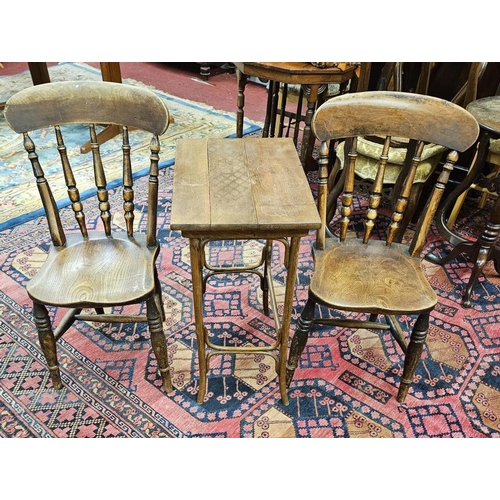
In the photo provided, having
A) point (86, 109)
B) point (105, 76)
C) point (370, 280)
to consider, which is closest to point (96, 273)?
point (86, 109)

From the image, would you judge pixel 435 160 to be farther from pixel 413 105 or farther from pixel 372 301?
pixel 372 301

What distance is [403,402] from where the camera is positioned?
1.81 metres

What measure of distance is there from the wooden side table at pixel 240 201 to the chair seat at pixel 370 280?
17cm

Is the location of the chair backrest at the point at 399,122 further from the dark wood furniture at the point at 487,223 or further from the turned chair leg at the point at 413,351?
the dark wood furniture at the point at 487,223

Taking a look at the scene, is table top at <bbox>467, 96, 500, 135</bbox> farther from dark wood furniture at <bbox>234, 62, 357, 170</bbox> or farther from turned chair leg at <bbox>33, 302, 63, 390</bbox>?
turned chair leg at <bbox>33, 302, 63, 390</bbox>

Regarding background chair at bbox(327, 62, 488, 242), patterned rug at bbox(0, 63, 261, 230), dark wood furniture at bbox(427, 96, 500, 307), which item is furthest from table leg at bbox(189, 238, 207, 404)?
patterned rug at bbox(0, 63, 261, 230)

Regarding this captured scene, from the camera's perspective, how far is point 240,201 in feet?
4.55

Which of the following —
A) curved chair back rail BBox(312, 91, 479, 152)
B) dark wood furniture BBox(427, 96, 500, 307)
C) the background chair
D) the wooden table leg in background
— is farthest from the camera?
the wooden table leg in background

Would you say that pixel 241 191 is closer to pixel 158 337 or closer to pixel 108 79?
pixel 158 337

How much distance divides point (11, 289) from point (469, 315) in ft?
7.82

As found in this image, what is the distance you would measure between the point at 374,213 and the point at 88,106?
116 cm

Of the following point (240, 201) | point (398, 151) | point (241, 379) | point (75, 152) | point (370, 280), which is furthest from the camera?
point (75, 152)

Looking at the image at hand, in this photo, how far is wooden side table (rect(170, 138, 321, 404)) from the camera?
1308 millimetres

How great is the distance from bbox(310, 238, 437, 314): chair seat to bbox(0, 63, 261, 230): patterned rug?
81.0 inches
